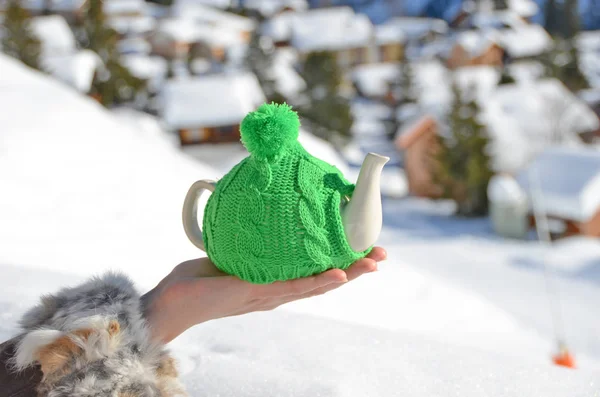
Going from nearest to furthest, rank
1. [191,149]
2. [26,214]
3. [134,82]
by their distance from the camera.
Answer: [26,214]
[191,149]
[134,82]

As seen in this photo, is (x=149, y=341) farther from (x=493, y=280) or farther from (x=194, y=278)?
(x=493, y=280)

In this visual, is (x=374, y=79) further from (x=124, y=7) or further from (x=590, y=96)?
(x=124, y=7)

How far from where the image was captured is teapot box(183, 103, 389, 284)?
1127 mm

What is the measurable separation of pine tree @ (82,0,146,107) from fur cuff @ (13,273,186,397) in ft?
47.8

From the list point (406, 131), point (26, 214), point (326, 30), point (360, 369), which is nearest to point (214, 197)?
point (360, 369)

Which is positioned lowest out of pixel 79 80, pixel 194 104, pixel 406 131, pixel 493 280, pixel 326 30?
pixel 493 280

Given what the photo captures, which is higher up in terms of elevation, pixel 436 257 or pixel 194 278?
pixel 194 278

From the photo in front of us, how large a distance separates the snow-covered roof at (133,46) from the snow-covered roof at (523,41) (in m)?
16.1

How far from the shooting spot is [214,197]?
1201 mm

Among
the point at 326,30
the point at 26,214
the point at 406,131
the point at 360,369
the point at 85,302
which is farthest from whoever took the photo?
the point at 326,30

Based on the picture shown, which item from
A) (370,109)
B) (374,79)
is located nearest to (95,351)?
(370,109)

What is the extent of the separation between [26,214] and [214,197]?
1.74 m

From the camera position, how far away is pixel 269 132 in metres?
1.14

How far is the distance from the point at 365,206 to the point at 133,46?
24.5 m
